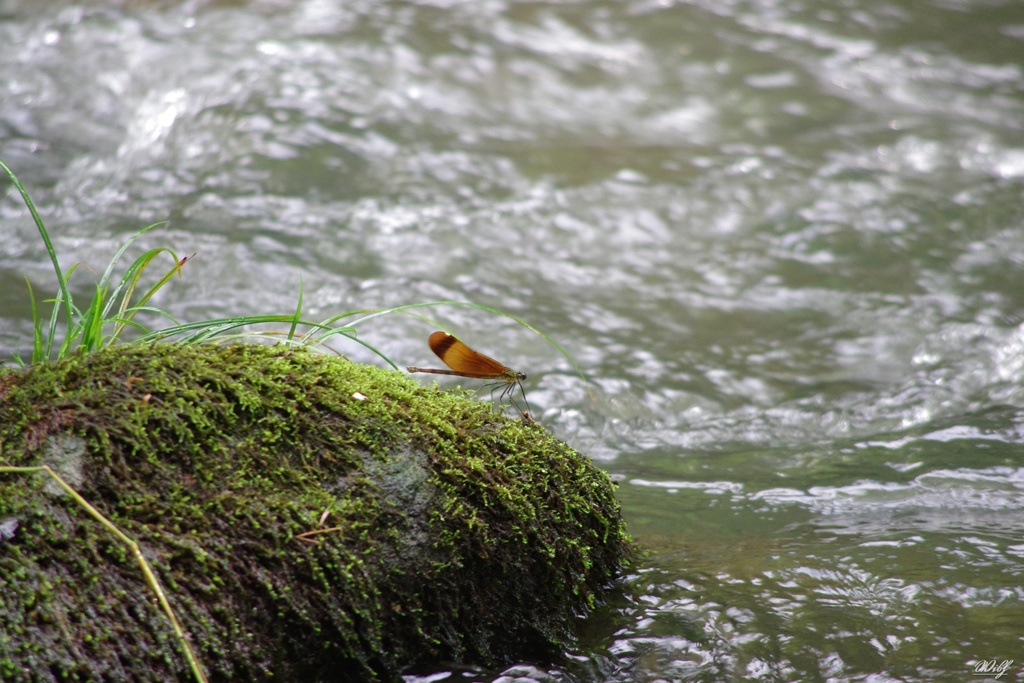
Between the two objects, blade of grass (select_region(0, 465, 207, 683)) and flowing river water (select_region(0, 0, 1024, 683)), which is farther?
flowing river water (select_region(0, 0, 1024, 683))

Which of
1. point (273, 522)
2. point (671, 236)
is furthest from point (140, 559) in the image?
point (671, 236)

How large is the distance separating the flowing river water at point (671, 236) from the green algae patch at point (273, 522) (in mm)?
255

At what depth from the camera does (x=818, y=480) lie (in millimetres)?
4203

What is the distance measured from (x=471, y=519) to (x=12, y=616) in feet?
3.97

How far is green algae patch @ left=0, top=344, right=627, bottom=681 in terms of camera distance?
7.12ft

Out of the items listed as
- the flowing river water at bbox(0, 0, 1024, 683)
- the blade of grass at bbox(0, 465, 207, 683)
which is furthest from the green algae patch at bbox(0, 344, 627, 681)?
the flowing river water at bbox(0, 0, 1024, 683)

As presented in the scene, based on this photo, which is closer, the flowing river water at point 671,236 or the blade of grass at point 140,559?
the blade of grass at point 140,559

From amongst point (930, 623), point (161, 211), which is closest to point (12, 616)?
point (930, 623)

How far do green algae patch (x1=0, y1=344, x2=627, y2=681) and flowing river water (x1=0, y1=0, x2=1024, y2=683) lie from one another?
26 cm

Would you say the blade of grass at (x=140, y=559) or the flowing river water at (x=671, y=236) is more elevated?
the blade of grass at (x=140, y=559)

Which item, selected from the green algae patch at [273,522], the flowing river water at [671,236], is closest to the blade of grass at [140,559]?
the green algae patch at [273,522]

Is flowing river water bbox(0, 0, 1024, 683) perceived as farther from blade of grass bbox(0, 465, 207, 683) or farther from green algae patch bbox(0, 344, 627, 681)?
blade of grass bbox(0, 465, 207, 683)

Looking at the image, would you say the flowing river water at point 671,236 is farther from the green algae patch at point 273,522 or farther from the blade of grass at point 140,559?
the blade of grass at point 140,559

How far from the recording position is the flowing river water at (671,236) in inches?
128
